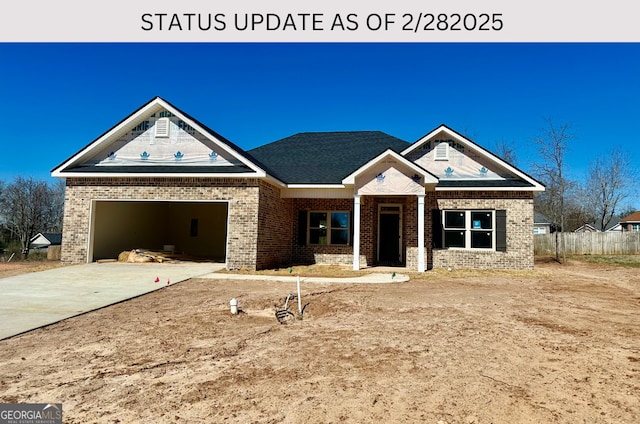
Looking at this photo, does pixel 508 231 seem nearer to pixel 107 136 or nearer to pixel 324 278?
pixel 324 278

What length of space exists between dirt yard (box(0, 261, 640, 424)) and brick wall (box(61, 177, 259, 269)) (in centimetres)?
533

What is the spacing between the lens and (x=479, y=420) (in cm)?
319

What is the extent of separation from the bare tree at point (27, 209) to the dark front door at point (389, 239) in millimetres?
35687

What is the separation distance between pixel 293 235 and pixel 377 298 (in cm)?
857

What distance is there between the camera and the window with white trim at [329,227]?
1669 cm

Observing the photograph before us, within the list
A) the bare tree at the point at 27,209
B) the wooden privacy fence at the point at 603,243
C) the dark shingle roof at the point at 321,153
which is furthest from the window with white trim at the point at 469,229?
the bare tree at the point at 27,209

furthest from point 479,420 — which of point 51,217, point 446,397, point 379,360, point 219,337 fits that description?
point 51,217

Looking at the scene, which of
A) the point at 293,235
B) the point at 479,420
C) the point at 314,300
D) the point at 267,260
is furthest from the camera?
the point at 293,235

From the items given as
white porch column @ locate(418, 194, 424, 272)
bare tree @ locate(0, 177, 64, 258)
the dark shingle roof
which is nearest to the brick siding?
the dark shingle roof

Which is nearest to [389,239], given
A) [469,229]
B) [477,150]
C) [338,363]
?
[469,229]

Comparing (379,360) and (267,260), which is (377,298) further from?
(267,260)

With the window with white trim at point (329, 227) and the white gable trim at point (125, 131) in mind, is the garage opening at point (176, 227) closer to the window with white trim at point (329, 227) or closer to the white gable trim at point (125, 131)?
the white gable trim at point (125, 131)

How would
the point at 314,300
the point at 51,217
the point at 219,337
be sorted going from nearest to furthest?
the point at 219,337
the point at 314,300
the point at 51,217

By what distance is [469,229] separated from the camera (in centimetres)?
1559
